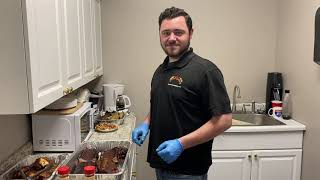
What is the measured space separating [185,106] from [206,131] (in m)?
0.18

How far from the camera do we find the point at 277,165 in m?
2.50

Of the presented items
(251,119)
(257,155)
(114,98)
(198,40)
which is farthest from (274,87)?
(114,98)

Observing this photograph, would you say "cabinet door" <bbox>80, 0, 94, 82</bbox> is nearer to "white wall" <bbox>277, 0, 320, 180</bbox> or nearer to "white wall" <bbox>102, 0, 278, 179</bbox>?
"white wall" <bbox>102, 0, 278, 179</bbox>

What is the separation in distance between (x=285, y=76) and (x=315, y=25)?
737 mm

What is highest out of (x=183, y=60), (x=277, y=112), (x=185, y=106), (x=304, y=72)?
(x=183, y=60)

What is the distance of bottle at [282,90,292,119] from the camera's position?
2.67m

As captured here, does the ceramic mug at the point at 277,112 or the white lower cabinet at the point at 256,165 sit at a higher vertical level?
the ceramic mug at the point at 277,112

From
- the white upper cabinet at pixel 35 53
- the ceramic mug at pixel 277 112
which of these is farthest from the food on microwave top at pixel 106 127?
the ceramic mug at pixel 277 112

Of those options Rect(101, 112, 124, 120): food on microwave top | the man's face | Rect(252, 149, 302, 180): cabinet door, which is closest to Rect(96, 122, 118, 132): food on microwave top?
Rect(101, 112, 124, 120): food on microwave top

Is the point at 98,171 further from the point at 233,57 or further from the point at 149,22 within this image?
the point at 233,57

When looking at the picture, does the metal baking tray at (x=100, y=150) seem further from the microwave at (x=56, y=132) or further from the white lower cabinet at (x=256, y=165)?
the white lower cabinet at (x=256, y=165)

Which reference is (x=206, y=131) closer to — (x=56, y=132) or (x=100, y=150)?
(x=100, y=150)

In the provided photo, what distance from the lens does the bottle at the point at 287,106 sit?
2.67 meters

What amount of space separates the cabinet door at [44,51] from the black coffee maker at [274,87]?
2.00m
